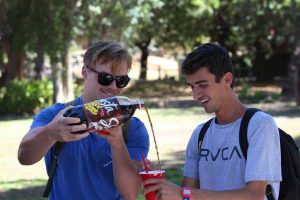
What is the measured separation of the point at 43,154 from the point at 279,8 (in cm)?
2699

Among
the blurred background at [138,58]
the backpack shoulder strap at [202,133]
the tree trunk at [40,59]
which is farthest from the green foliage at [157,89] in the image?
the backpack shoulder strap at [202,133]

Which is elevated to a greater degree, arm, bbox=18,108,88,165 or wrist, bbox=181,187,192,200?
arm, bbox=18,108,88,165

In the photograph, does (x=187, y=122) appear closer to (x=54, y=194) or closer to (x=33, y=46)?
(x=33, y=46)

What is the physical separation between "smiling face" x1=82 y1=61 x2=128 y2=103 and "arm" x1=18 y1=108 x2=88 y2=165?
329 millimetres

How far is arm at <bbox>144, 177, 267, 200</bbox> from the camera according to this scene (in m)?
2.35

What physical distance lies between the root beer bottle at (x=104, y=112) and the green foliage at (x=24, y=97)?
20.2 m

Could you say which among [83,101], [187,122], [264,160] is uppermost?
[83,101]

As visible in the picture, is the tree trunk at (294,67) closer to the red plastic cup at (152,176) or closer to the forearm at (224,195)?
the forearm at (224,195)

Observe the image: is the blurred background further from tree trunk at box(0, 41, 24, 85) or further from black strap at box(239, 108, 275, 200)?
black strap at box(239, 108, 275, 200)

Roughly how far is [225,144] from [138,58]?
14.8m

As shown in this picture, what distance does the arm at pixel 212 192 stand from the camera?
2350 mm

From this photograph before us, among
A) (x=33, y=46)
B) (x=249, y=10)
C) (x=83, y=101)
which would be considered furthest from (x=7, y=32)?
(x=83, y=101)

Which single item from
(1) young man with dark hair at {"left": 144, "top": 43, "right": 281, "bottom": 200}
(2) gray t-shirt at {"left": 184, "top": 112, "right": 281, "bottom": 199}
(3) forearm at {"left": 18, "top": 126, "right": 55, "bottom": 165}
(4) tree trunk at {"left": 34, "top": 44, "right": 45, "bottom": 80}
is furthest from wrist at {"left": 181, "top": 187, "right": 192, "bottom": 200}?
(4) tree trunk at {"left": 34, "top": 44, "right": 45, "bottom": 80}

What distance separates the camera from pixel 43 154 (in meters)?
2.65
